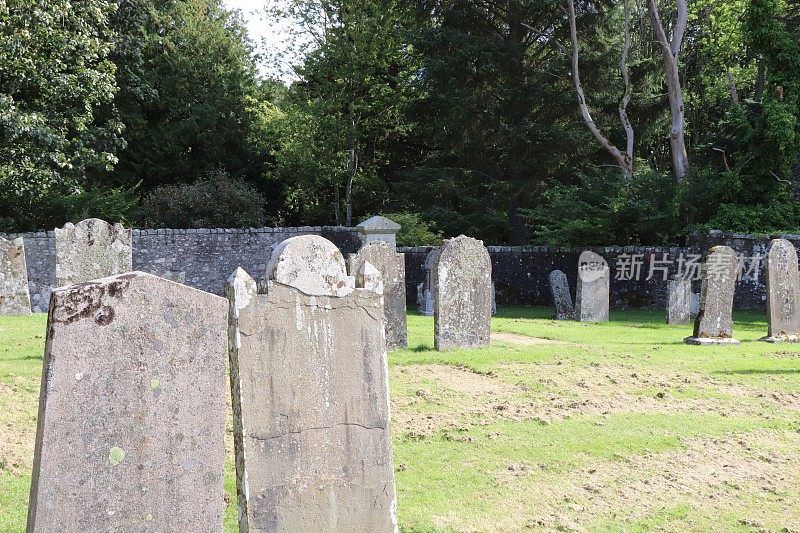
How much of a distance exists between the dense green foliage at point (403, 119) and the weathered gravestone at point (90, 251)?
9362 millimetres

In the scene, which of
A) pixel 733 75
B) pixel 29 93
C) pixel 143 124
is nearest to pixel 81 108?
pixel 29 93

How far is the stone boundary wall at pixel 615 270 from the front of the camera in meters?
20.3

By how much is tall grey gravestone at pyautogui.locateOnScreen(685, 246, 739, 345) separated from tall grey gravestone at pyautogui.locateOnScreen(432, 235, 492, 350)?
3.51 metres

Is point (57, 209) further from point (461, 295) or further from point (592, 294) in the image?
point (461, 295)

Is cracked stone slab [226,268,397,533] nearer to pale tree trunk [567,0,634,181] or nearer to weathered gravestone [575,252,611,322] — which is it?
weathered gravestone [575,252,611,322]

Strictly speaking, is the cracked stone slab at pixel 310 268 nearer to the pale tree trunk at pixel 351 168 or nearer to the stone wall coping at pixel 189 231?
the stone wall coping at pixel 189 231

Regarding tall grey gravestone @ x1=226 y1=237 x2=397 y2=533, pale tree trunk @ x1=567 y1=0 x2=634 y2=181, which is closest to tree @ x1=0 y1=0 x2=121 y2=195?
pale tree trunk @ x1=567 y1=0 x2=634 y2=181

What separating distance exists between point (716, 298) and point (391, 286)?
5.16 meters

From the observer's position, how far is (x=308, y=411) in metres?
4.84

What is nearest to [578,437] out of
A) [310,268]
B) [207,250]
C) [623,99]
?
[310,268]

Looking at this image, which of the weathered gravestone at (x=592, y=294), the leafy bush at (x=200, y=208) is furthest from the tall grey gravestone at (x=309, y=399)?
the leafy bush at (x=200, y=208)

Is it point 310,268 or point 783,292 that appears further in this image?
point 783,292

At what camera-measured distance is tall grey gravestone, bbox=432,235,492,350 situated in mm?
12227

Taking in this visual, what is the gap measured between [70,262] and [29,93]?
12482 mm
